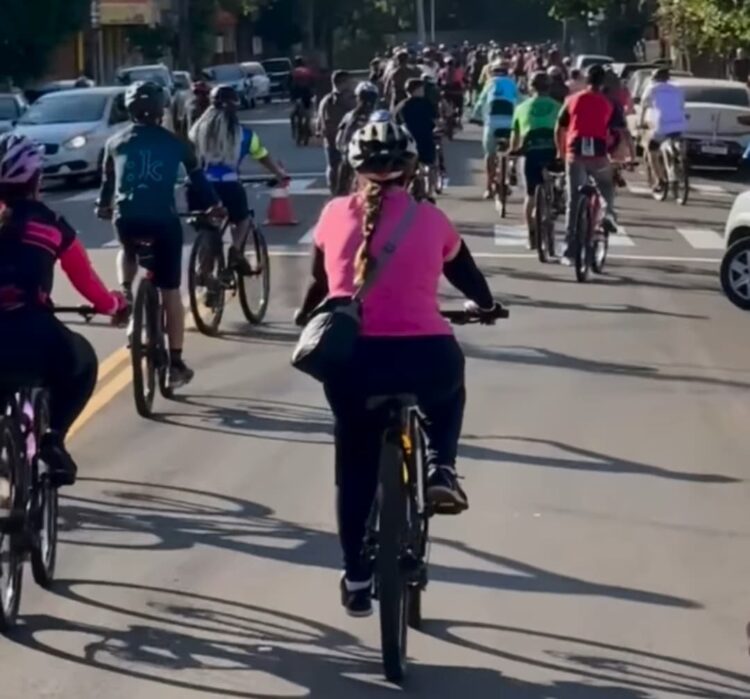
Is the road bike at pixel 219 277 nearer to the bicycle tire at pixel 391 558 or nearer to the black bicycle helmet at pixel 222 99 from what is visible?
the black bicycle helmet at pixel 222 99

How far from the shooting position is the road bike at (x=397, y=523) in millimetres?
6523

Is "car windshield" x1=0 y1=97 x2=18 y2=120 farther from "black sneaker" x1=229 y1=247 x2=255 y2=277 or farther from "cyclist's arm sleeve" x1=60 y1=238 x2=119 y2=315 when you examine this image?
"cyclist's arm sleeve" x1=60 y1=238 x2=119 y2=315

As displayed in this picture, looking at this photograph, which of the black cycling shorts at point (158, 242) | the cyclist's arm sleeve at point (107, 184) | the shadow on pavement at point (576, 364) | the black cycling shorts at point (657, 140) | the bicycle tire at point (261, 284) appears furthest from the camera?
the black cycling shorts at point (657, 140)

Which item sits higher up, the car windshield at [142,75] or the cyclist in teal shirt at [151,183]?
the cyclist in teal shirt at [151,183]

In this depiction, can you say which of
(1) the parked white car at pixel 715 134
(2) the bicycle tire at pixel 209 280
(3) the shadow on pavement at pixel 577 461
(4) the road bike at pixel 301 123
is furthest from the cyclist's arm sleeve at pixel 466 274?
(4) the road bike at pixel 301 123

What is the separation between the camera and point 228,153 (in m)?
14.9

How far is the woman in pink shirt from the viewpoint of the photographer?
22.1 ft

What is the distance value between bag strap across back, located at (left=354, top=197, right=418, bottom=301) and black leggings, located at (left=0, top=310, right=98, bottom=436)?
4.85 ft

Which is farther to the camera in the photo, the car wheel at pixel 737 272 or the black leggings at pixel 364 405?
the car wheel at pixel 737 272

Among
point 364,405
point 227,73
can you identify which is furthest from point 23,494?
point 227,73

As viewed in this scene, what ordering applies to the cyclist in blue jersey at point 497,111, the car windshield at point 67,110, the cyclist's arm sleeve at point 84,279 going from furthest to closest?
1. the car windshield at point 67,110
2. the cyclist in blue jersey at point 497,111
3. the cyclist's arm sleeve at point 84,279

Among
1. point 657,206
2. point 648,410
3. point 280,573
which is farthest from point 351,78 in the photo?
point 280,573

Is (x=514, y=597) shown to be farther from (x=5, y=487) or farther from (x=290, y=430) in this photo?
(x=290, y=430)

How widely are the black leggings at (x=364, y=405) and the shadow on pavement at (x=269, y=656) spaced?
376 mm
